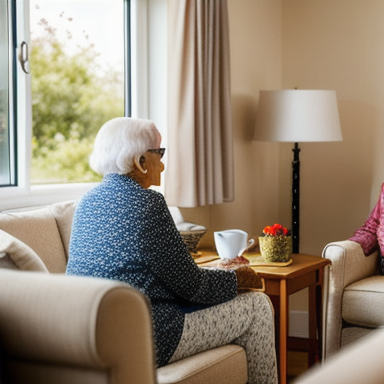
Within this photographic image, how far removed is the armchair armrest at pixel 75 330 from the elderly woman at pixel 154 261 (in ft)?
2.41

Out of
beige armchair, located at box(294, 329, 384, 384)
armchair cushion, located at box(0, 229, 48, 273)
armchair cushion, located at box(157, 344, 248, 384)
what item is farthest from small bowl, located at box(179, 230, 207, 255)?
beige armchair, located at box(294, 329, 384, 384)

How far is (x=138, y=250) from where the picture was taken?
216 centimetres

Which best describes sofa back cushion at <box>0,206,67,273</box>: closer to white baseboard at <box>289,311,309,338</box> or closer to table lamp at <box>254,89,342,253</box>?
table lamp at <box>254,89,342,253</box>

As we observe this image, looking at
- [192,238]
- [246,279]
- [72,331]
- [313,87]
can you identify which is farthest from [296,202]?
[72,331]

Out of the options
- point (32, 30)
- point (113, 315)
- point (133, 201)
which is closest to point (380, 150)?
point (32, 30)

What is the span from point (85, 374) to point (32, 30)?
2136mm

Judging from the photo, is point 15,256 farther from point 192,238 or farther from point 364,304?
point 364,304

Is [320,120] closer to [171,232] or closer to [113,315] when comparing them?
[171,232]

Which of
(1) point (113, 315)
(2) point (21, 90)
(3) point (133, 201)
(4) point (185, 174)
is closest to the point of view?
(1) point (113, 315)

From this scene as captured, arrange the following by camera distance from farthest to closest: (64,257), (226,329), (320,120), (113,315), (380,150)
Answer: (380,150) < (320,120) < (64,257) < (226,329) < (113,315)

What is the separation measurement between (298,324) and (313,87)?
1.51 meters

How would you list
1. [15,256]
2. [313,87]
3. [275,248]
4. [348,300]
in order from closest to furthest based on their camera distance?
1. [15,256]
2. [275,248]
3. [348,300]
4. [313,87]

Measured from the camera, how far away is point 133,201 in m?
2.22

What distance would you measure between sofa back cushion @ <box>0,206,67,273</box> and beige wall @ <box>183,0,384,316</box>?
4.81 ft
